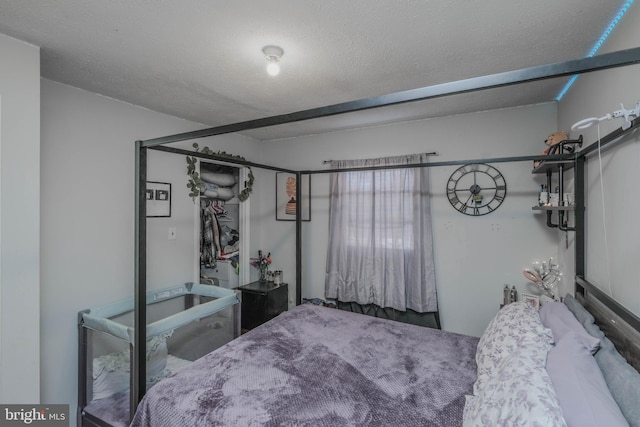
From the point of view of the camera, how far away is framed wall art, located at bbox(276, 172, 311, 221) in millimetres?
3641

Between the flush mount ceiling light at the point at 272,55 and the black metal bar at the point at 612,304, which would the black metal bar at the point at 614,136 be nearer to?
the black metal bar at the point at 612,304

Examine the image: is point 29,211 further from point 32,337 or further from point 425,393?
point 425,393

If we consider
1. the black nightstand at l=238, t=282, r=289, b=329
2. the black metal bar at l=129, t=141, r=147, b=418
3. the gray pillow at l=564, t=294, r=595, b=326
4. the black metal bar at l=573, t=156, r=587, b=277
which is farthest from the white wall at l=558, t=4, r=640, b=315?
the black nightstand at l=238, t=282, r=289, b=329

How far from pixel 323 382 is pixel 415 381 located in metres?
0.48

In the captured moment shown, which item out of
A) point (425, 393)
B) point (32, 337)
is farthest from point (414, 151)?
point (32, 337)

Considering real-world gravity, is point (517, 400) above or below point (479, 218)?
below

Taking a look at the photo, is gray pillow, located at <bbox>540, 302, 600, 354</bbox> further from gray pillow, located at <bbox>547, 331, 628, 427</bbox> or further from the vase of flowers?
the vase of flowers

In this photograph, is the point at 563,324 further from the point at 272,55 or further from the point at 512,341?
the point at 272,55

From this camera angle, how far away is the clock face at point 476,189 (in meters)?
2.68

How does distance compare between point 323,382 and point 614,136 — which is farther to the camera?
point 323,382

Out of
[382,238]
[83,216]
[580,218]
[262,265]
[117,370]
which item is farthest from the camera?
[262,265]

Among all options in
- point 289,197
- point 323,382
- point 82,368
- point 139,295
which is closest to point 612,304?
point 323,382

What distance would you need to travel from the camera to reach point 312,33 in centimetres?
151

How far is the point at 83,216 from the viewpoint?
2.21m
